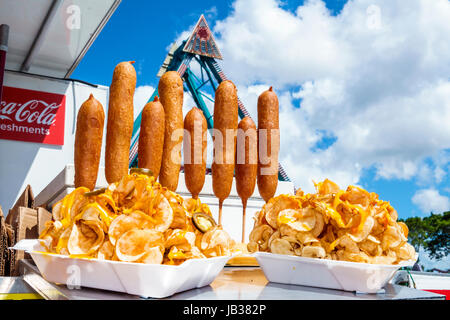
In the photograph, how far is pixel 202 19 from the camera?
941cm

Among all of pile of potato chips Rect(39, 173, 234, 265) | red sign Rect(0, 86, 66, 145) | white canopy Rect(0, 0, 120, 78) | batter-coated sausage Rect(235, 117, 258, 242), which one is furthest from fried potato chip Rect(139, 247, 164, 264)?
red sign Rect(0, 86, 66, 145)

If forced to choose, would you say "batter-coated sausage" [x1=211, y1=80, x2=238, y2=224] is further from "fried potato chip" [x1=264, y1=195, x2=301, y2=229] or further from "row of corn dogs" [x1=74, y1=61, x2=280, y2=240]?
"fried potato chip" [x1=264, y1=195, x2=301, y2=229]

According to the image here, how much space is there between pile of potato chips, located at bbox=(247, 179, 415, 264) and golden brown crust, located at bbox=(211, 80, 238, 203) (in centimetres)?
61

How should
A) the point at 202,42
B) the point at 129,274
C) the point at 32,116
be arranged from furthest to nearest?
the point at 202,42 < the point at 32,116 < the point at 129,274

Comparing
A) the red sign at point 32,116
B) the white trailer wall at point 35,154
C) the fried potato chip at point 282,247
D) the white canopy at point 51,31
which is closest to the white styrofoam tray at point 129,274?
the fried potato chip at point 282,247

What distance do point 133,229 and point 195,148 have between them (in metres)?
0.77

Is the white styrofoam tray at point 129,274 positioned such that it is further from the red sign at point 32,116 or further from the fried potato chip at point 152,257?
the red sign at point 32,116

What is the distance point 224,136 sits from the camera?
4.57 feet

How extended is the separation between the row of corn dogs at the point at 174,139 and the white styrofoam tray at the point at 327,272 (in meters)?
0.58

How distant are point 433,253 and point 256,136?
11332 millimetres

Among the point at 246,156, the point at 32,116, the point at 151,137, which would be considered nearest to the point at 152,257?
the point at 151,137

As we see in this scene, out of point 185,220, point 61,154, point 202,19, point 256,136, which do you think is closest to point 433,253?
point 202,19

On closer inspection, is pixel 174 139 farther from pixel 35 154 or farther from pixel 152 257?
pixel 35 154

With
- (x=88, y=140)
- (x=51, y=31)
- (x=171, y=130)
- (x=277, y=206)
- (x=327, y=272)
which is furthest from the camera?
(x=51, y=31)
